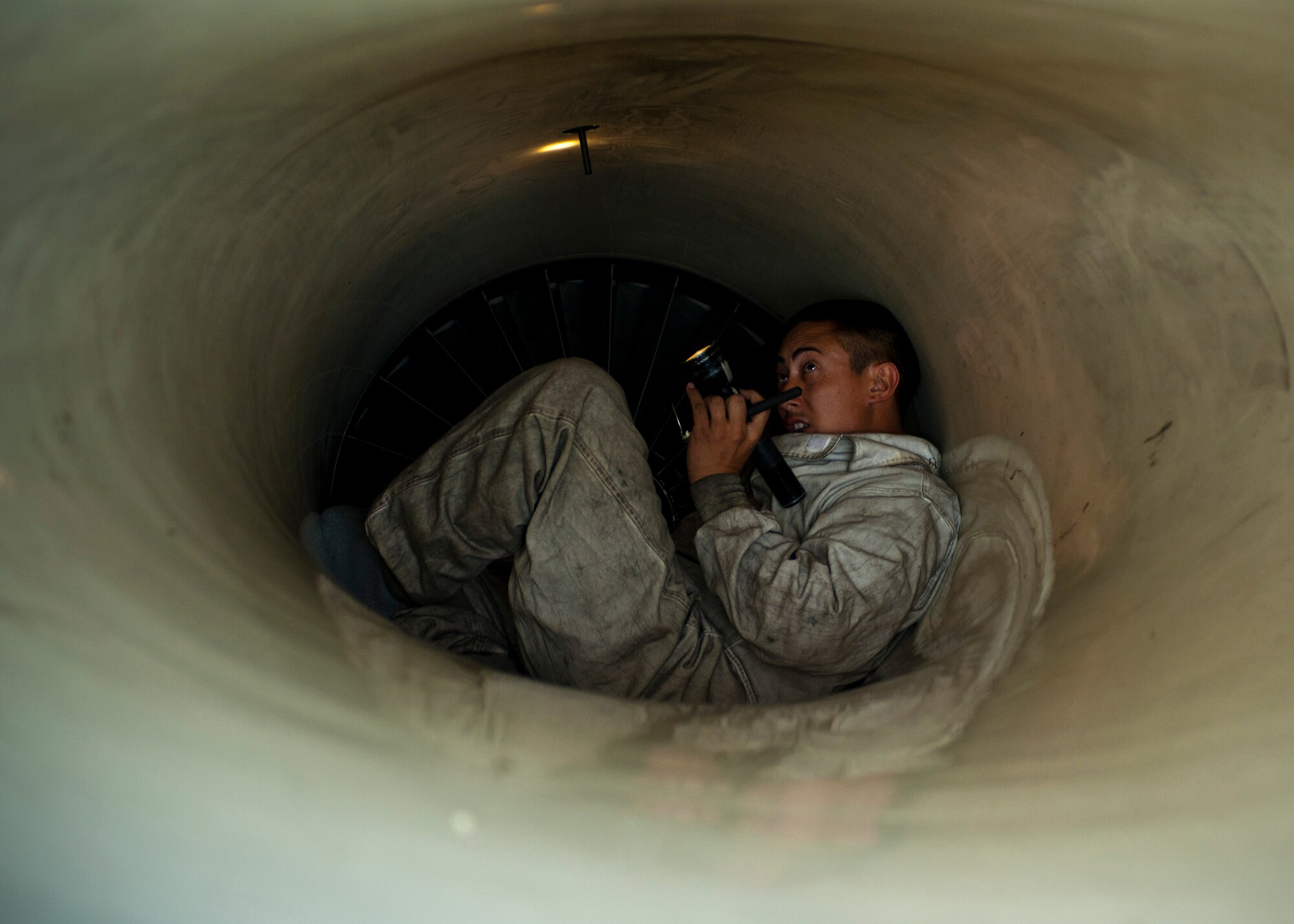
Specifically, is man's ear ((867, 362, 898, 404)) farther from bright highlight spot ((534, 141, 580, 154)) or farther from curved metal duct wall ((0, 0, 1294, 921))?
bright highlight spot ((534, 141, 580, 154))

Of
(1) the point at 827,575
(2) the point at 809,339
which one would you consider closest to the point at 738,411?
(2) the point at 809,339

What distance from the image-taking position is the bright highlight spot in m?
1.09

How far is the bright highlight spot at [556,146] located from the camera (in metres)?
1.09

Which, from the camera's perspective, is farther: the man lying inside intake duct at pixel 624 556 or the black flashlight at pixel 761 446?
the black flashlight at pixel 761 446

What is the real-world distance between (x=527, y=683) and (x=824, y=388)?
0.68 meters

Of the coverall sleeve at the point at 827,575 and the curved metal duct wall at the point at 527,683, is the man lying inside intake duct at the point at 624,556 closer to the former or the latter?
the coverall sleeve at the point at 827,575

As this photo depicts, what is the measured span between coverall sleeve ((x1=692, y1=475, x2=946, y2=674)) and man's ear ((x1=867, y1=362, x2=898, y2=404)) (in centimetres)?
22

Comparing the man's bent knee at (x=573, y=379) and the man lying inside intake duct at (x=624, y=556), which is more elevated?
the man's bent knee at (x=573, y=379)

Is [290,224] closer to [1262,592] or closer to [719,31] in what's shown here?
[719,31]

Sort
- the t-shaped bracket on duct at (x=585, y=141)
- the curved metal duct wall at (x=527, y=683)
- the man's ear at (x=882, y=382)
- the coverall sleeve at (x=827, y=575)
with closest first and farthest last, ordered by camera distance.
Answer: the curved metal duct wall at (x=527, y=683) < the coverall sleeve at (x=827, y=575) < the t-shaped bracket on duct at (x=585, y=141) < the man's ear at (x=882, y=382)

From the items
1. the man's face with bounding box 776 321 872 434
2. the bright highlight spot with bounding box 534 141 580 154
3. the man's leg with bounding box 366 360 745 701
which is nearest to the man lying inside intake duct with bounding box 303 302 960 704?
the man's leg with bounding box 366 360 745 701

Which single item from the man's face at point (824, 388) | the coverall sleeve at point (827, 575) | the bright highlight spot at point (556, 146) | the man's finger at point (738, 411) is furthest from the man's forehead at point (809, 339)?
the bright highlight spot at point (556, 146)

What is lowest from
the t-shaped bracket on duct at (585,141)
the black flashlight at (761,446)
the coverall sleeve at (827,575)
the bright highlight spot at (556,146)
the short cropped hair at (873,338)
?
the coverall sleeve at (827,575)

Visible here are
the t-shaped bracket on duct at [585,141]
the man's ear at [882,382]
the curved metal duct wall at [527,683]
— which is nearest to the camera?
the curved metal duct wall at [527,683]
